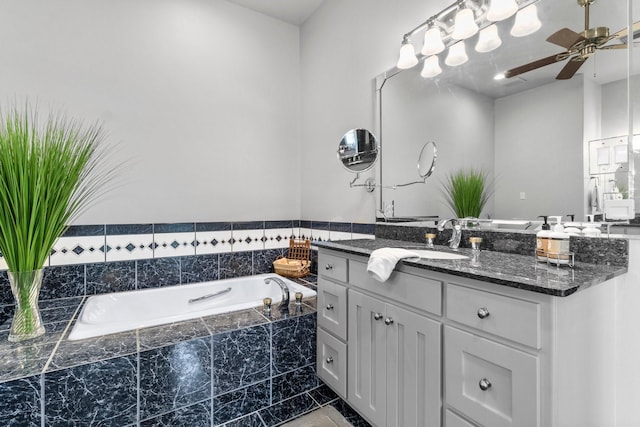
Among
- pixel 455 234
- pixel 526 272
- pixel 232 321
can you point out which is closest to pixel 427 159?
pixel 455 234

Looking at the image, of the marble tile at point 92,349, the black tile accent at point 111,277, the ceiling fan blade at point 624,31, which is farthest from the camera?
the black tile accent at point 111,277

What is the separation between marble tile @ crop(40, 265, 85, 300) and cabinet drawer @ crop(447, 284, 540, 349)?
7.70ft

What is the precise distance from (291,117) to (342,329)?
2137 mm

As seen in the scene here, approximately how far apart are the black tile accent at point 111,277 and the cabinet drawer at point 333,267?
1474 millimetres

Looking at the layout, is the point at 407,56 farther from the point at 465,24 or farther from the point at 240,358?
the point at 240,358

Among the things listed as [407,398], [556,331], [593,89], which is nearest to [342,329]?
[407,398]

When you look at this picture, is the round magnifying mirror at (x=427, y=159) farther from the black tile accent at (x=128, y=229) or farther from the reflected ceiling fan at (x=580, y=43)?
the black tile accent at (x=128, y=229)

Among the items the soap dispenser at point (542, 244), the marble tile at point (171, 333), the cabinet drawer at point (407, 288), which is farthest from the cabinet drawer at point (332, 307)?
the soap dispenser at point (542, 244)

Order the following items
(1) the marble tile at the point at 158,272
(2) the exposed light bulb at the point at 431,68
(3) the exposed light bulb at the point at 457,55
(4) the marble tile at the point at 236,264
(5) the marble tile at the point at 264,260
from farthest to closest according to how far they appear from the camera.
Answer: (5) the marble tile at the point at 264,260 < (4) the marble tile at the point at 236,264 < (1) the marble tile at the point at 158,272 < (2) the exposed light bulb at the point at 431,68 < (3) the exposed light bulb at the point at 457,55

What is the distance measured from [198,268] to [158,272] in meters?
0.29

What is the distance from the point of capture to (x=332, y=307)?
1.73 meters

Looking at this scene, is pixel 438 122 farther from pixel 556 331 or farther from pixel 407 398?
pixel 407 398

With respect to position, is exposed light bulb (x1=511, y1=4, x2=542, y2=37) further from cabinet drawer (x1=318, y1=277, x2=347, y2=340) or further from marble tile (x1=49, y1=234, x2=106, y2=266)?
marble tile (x1=49, y1=234, x2=106, y2=266)

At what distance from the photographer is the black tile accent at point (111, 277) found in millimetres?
2201
